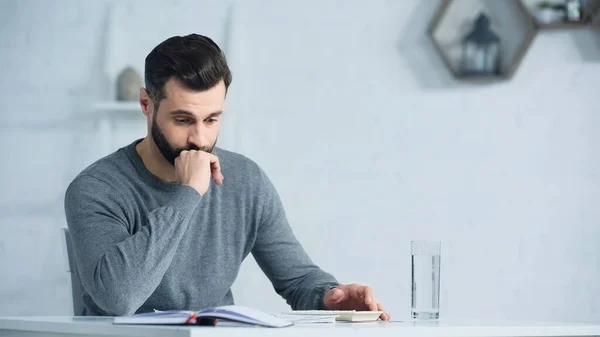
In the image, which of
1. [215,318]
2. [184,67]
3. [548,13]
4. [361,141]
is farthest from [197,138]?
[548,13]

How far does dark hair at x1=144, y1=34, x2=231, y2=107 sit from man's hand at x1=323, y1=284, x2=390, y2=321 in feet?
1.68

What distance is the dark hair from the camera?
74.5 inches

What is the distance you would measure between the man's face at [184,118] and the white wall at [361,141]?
3.09ft

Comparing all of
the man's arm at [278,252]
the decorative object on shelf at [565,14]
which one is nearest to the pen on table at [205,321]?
the man's arm at [278,252]

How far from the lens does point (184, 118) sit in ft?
6.23

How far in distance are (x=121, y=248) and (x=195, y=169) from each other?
0.26 meters

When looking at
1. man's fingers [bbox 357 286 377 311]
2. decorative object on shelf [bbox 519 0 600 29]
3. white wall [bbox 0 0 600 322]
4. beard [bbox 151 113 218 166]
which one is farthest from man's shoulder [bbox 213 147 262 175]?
decorative object on shelf [bbox 519 0 600 29]

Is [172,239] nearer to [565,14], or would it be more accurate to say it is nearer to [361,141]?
[361,141]

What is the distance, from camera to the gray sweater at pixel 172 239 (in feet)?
5.31

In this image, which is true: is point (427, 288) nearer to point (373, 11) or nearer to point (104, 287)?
point (104, 287)

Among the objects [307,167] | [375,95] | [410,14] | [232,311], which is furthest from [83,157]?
[232,311]

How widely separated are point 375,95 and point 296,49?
0.30 m

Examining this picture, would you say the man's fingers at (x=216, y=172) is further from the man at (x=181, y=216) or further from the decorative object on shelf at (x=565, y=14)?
the decorative object on shelf at (x=565, y=14)

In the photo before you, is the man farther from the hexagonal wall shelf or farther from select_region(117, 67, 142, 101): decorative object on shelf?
the hexagonal wall shelf
